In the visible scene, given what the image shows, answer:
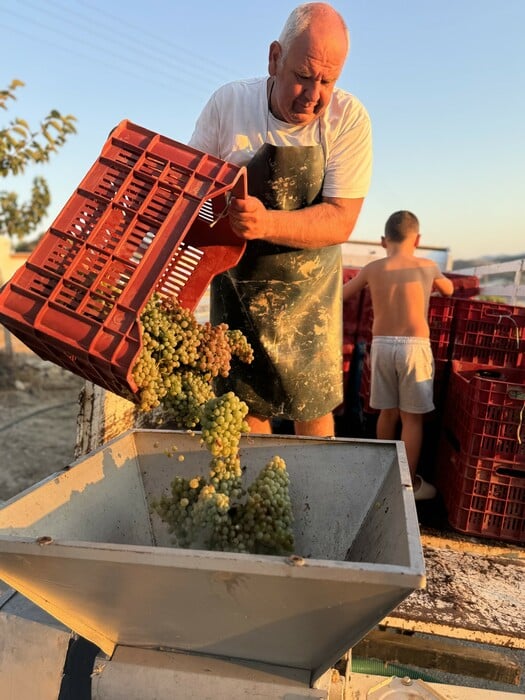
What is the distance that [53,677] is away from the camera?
138 cm

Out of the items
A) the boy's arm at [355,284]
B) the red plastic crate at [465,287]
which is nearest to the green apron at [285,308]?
the boy's arm at [355,284]

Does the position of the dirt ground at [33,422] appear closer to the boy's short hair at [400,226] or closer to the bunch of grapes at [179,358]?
the boy's short hair at [400,226]

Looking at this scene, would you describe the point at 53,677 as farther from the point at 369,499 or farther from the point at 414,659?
the point at 414,659

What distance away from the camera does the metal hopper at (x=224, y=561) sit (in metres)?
1.06

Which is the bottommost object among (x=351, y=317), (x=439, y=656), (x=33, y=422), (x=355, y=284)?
(x=33, y=422)

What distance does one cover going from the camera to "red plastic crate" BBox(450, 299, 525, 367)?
10.3 feet

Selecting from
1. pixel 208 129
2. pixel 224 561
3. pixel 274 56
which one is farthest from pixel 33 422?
pixel 224 561

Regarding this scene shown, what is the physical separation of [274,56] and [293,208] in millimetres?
578

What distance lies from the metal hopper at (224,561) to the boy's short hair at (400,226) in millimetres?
A: 2461

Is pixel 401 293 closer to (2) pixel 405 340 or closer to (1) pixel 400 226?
(2) pixel 405 340

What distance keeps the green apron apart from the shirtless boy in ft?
3.21

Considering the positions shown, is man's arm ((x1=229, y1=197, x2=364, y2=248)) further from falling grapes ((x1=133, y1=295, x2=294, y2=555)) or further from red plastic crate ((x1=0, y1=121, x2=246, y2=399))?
falling grapes ((x1=133, y1=295, x2=294, y2=555))

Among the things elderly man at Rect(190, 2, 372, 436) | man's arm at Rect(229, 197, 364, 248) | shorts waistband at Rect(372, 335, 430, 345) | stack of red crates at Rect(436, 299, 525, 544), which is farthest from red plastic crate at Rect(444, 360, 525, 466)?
man's arm at Rect(229, 197, 364, 248)

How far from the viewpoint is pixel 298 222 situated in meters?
2.00
